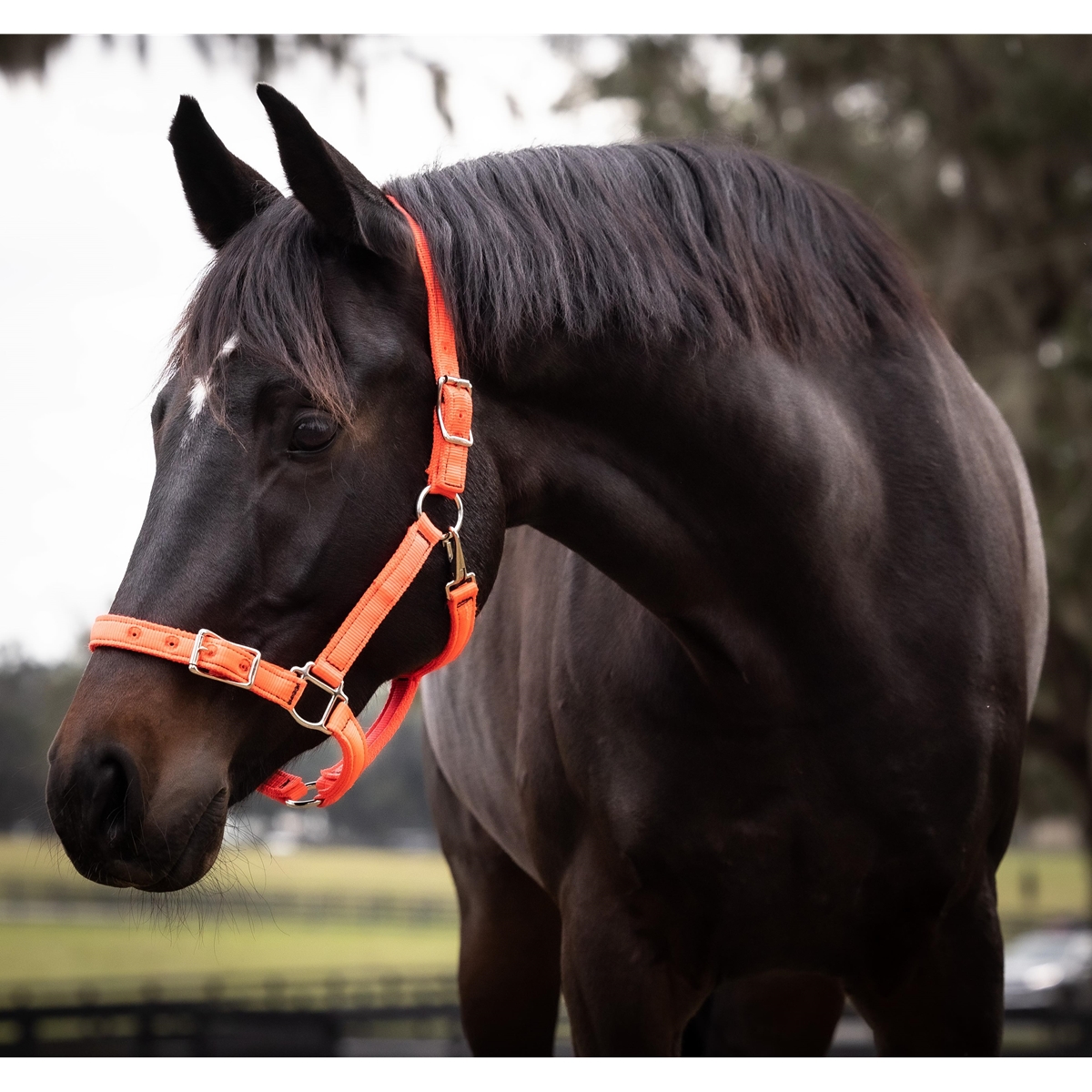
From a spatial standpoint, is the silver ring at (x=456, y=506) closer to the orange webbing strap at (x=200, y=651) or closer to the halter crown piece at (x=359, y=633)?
the halter crown piece at (x=359, y=633)

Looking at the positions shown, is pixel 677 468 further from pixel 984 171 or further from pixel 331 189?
pixel 984 171

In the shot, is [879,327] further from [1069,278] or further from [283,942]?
[283,942]

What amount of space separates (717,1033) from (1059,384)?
4455 millimetres

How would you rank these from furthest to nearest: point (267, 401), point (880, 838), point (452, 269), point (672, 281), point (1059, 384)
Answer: point (1059, 384) → point (880, 838) → point (672, 281) → point (452, 269) → point (267, 401)

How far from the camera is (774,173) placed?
200cm

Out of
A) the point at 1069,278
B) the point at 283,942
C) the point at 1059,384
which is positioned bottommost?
the point at 283,942

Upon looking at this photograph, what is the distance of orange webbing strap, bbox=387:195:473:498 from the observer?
62.2 inches

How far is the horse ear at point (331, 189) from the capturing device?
150 cm

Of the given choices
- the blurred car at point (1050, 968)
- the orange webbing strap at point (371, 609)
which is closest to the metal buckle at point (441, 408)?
the orange webbing strap at point (371, 609)

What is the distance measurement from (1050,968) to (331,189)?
10508 millimetres

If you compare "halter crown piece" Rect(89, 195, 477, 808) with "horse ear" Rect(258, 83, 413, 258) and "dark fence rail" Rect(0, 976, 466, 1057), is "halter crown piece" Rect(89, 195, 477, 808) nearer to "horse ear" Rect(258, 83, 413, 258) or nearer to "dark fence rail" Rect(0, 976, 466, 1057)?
"horse ear" Rect(258, 83, 413, 258)

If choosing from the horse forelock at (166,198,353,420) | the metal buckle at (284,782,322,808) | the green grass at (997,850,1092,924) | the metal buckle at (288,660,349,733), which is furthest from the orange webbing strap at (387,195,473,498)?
Result: the green grass at (997,850,1092,924)

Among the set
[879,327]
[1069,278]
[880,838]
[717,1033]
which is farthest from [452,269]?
[1069,278]

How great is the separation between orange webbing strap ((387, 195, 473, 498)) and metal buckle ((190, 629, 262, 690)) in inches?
12.5
